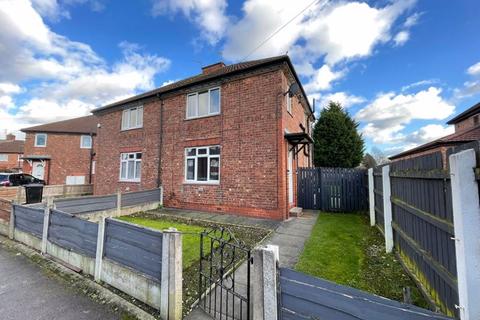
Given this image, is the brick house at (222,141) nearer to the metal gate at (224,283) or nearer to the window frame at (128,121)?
the window frame at (128,121)

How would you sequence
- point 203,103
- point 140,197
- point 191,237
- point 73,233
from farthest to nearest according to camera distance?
1. point 203,103
2. point 140,197
3. point 191,237
4. point 73,233

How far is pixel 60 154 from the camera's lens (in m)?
24.9

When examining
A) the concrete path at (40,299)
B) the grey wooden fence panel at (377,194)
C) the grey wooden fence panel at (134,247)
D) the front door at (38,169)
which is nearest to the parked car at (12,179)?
the front door at (38,169)

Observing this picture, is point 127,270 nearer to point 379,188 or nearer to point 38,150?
point 379,188

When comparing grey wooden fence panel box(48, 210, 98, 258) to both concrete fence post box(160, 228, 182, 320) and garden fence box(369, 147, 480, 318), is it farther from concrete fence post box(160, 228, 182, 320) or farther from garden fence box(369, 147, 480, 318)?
garden fence box(369, 147, 480, 318)

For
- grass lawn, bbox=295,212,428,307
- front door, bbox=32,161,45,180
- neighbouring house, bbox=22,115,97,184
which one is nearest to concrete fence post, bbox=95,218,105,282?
grass lawn, bbox=295,212,428,307

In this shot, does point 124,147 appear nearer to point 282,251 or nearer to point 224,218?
point 224,218

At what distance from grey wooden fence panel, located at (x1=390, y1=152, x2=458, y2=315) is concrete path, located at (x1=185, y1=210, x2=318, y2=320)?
6.88 ft

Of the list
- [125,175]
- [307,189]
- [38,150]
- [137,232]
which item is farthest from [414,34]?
[38,150]

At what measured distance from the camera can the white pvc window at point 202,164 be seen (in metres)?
9.97

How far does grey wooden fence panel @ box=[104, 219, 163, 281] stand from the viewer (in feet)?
11.0

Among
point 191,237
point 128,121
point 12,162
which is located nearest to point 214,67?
point 128,121

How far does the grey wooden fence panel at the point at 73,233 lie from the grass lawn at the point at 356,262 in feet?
13.4

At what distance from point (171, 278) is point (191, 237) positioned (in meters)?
3.51
